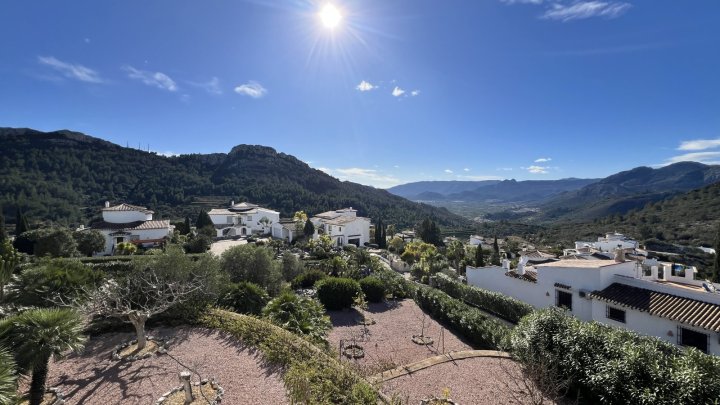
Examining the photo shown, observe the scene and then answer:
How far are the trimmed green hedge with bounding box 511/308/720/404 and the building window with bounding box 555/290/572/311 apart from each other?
24.0 ft

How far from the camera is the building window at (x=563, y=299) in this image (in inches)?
647

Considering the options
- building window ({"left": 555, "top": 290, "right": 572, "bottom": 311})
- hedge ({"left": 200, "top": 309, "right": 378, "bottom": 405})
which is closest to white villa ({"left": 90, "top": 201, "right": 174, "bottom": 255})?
hedge ({"left": 200, "top": 309, "right": 378, "bottom": 405})

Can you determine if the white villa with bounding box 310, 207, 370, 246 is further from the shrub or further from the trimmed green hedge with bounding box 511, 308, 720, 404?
the trimmed green hedge with bounding box 511, 308, 720, 404

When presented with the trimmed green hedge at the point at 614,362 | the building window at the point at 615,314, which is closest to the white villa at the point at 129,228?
the trimmed green hedge at the point at 614,362

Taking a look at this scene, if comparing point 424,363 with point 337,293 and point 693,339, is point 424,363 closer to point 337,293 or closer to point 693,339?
point 337,293

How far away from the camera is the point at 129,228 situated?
141 ft

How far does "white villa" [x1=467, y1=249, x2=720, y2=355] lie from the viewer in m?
11.5

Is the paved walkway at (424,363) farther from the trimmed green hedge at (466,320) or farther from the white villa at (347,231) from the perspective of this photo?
the white villa at (347,231)

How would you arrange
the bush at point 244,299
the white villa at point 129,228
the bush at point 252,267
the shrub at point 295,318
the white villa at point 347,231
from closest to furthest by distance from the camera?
the shrub at point 295,318
the bush at point 244,299
the bush at point 252,267
the white villa at point 129,228
the white villa at point 347,231

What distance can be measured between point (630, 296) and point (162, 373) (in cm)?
1762

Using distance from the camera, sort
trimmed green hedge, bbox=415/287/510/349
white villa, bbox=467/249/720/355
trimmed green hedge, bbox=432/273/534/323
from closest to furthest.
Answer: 1. white villa, bbox=467/249/720/355
2. trimmed green hedge, bbox=415/287/510/349
3. trimmed green hedge, bbox=432/273/534/323

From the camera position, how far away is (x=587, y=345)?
8.40 m

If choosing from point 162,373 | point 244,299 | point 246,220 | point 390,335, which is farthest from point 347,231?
point 162,373

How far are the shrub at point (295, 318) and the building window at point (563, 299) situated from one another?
12470 mm
